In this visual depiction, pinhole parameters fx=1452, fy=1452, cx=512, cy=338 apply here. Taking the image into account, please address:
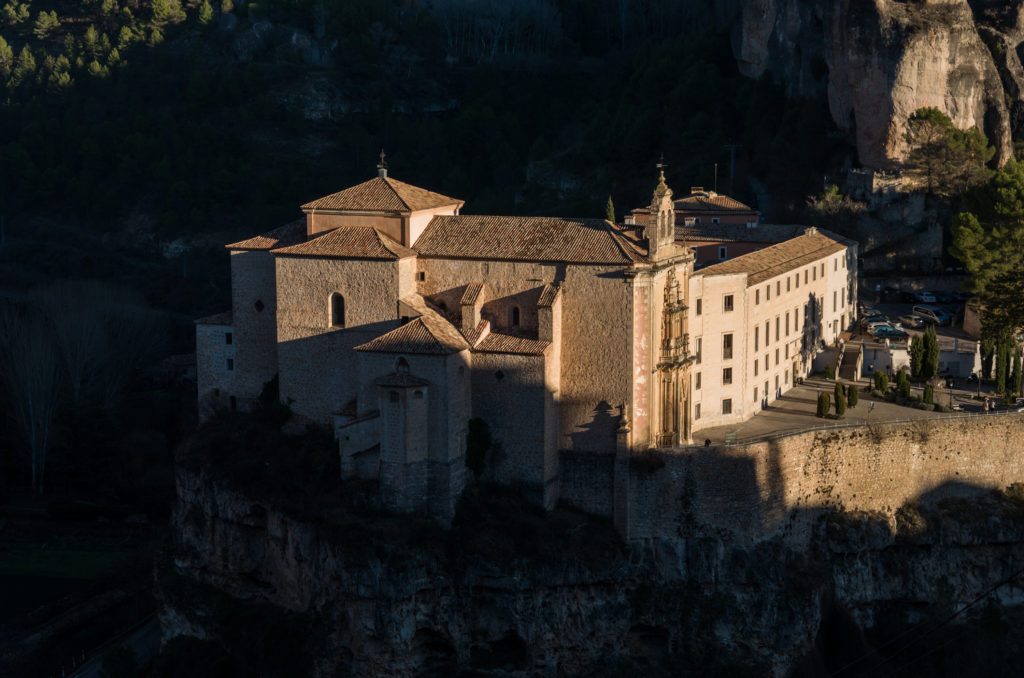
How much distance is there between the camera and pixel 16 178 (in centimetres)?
8169

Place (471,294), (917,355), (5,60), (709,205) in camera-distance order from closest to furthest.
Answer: (471,294)
(917,355)
(709,205)
(5,60)

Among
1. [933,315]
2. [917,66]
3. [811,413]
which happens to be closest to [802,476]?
[811,413]

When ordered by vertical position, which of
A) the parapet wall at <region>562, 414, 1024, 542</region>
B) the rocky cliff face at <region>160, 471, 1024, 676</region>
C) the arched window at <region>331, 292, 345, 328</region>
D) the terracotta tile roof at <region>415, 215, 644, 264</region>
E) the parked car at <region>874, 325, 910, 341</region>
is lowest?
the rocky cliff face at <region>160, 471, 1024, 676</region>

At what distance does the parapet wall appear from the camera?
36.1m

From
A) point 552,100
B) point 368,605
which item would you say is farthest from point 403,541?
point 552,100

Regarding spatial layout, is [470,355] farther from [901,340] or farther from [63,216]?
[63,216]

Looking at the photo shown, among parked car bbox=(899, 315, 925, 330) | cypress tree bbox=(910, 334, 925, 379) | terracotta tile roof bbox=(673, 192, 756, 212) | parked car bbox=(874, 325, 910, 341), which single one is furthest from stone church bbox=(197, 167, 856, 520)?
terracotta tile roof bbox=(673, 192, 756, 212)

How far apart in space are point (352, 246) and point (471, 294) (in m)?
3.48

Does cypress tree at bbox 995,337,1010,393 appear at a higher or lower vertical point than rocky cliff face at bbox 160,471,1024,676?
higher

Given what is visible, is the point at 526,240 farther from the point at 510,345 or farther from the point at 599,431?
the point at 599,431

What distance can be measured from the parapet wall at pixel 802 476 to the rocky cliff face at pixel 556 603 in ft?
2.15

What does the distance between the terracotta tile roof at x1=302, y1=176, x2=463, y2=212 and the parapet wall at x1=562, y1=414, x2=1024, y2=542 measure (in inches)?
314

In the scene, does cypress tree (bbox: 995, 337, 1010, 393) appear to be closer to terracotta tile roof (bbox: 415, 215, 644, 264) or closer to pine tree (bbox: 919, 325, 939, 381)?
pine tree (bbox: 919, 325, 939, 381)

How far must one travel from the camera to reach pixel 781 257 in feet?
147
